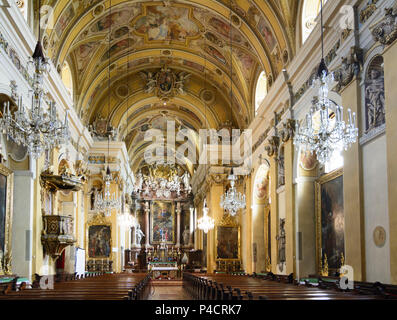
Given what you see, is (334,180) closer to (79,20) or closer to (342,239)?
(342,239)

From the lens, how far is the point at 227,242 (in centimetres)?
2022

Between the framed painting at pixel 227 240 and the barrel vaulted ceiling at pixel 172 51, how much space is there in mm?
4174

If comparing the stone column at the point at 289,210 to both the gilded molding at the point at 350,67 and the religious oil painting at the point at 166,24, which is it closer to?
the gilded molding at the point at 350,67

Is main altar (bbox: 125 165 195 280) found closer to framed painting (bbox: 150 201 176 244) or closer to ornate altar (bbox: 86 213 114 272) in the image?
framed painting (bbox: 150 201 176 244)

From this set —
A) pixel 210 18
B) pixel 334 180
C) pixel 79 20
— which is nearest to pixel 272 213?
pixel 334 180

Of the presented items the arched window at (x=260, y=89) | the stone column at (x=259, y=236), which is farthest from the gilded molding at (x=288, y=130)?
the stone column at (x=259, y=236)

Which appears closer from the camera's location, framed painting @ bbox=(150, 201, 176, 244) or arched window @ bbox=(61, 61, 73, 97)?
arched window @ bbox=(61, 61, 73, 97)

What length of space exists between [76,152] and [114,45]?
4.00 m

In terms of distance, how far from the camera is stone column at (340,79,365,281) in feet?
27.8

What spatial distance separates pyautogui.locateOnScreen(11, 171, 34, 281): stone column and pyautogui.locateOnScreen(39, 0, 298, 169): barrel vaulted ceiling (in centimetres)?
353

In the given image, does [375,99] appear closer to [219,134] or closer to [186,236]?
[219,134]

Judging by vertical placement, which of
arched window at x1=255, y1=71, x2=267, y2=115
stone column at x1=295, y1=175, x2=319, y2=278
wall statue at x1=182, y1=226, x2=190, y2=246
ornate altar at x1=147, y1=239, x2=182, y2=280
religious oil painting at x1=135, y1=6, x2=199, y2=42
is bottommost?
ornate altar at x1=147, y1=239, x2=182, y2=280

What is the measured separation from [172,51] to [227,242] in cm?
788

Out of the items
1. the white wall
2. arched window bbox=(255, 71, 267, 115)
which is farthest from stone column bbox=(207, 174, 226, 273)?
the white wall
